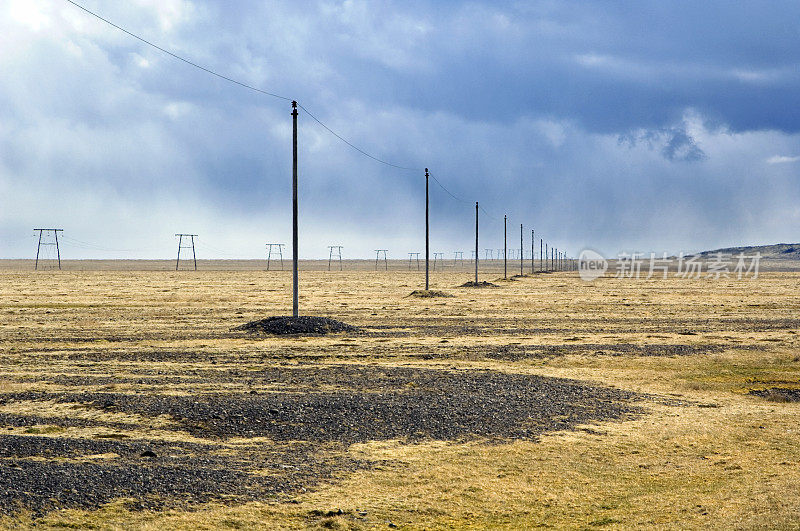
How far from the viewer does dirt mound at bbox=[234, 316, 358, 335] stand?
29.0 metres

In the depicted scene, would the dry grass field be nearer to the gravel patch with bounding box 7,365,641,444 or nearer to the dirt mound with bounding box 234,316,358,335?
the gravel patch with bounding box 7,365,641,444

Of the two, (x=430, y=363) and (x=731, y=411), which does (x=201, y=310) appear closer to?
(x=430, y=363)

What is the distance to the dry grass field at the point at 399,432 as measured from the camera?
354 inches

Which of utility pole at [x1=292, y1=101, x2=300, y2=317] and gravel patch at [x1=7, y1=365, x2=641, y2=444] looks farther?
utility pole at [x1=292, y1=101, x2=300, y2=317]

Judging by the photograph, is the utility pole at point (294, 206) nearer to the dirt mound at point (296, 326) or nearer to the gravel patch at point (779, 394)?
the dirt mound at point (296, 326)

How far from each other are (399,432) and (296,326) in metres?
16.9

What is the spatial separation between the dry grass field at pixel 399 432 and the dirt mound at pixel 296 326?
119cm

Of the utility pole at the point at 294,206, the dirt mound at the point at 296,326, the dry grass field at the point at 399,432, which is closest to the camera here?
the dry grass field at the point at 399,432

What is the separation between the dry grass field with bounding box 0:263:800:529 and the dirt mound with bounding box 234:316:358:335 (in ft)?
3.92

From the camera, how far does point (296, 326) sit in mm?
29312

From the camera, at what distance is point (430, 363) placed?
2128cm

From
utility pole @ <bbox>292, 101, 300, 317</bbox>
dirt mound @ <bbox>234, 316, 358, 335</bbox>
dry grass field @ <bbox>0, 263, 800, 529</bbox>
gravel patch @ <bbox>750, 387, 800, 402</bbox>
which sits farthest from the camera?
utility pole @ <bbox>292, 101, 300, 317</bbox>

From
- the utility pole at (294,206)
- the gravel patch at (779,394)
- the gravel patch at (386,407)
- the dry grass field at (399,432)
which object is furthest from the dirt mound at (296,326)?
the gravel patch at (779,394)

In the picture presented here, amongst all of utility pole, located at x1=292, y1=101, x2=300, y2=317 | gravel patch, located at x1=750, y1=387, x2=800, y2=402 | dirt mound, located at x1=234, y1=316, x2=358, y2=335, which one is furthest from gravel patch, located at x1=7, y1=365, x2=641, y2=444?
utility pole, located at x1=292, y1=101, x2=300, y2=317
